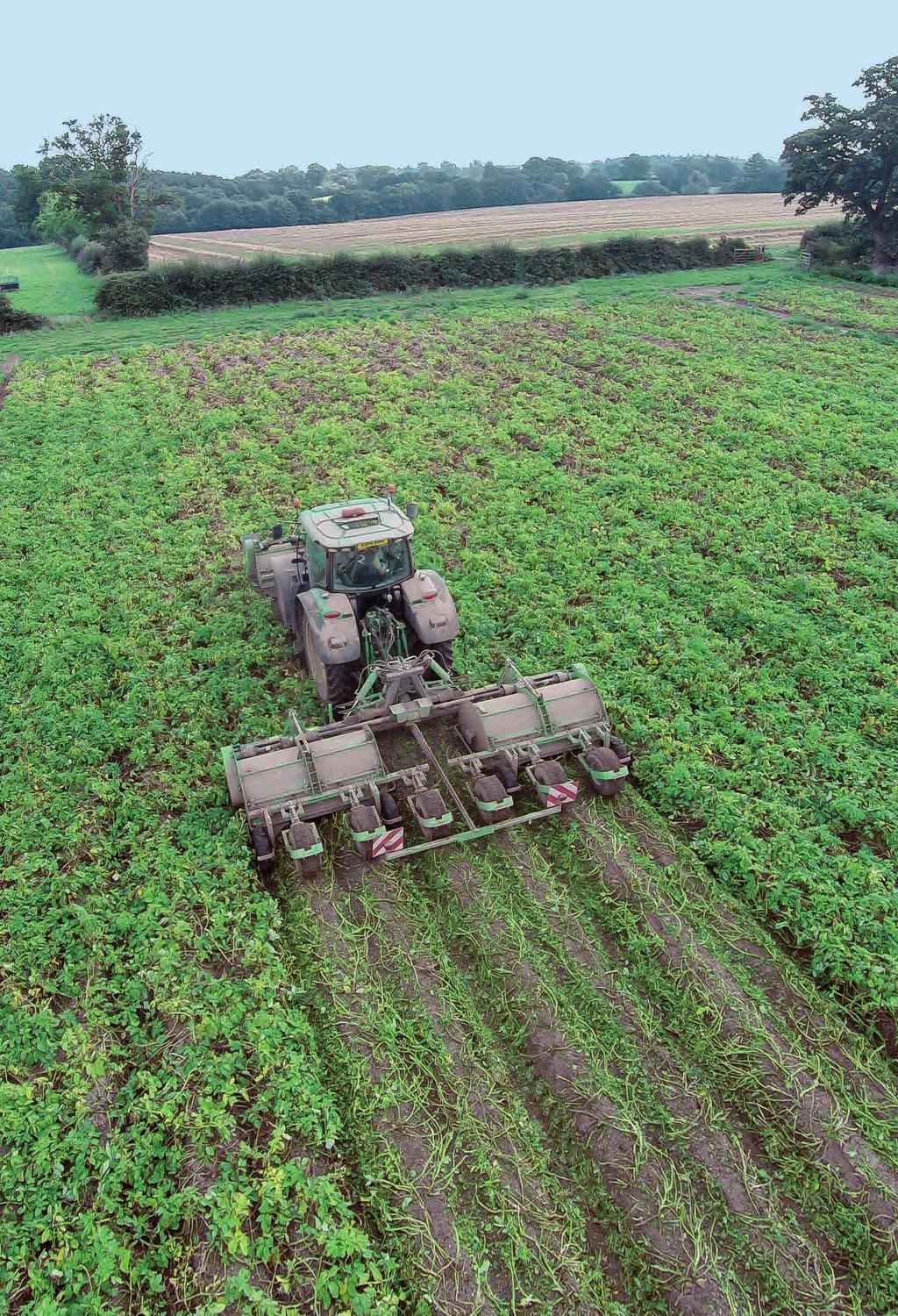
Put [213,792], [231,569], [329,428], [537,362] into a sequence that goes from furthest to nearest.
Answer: [537,362] → [329,428] → [231,569] → [213,792]

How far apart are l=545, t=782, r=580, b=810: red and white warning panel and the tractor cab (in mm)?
3136

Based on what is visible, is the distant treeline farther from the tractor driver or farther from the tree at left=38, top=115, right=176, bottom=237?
the tractor driver

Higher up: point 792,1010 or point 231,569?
point 231,569

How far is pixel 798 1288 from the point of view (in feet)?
15.9

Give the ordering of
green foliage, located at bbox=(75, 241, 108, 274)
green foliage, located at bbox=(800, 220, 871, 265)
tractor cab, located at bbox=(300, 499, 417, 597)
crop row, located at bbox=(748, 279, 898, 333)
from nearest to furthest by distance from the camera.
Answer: tractor cab, located at bbox=(300, 499, 417, 597), crop row, located at bbox=(748, 279, 898, 333), green foliage, located at bbox=(800, 220, 871, 265), green foliage, located at bbox=(75, 241, 108, 274)

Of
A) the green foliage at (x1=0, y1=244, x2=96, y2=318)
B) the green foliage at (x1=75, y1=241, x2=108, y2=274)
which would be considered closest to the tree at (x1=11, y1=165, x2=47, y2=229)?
the green foliage at (x1=0, y1=244, x2=96, y2=318)

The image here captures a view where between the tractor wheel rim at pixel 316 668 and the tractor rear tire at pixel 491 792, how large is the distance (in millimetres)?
2279

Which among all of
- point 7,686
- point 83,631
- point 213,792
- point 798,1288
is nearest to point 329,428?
point 83,631

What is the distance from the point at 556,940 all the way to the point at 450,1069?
1470 mm

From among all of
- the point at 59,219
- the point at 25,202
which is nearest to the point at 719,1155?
the point at 59,219

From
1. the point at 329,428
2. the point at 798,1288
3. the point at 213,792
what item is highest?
the point at 329,428

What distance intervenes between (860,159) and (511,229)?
2098 cm

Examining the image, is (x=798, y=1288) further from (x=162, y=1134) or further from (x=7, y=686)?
(x=7, y=686)

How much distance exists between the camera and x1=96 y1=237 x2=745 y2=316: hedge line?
31050 mm
